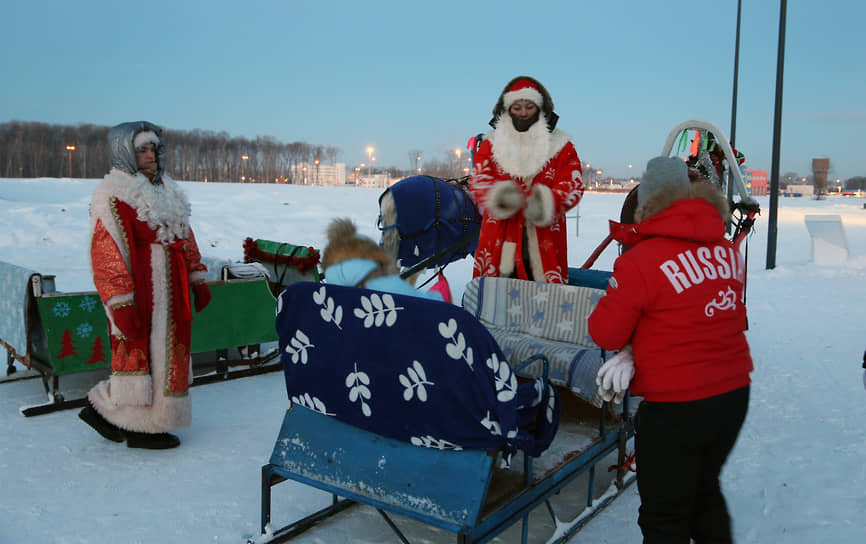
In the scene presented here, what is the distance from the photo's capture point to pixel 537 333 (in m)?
4.40

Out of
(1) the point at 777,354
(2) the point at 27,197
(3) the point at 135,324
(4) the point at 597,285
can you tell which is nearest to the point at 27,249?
(3) the point at 135,324

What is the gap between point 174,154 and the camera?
59406 mm

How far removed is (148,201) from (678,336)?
10.1 feet

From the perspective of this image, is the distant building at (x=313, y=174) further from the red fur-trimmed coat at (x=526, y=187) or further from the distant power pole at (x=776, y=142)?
the red fur-trimmed coat at (x=526, y=187)

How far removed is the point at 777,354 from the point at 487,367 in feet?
17.1

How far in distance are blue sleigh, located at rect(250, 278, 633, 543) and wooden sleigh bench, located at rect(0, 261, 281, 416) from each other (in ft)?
8.41

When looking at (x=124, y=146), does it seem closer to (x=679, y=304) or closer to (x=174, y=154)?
(x=679, y=304)

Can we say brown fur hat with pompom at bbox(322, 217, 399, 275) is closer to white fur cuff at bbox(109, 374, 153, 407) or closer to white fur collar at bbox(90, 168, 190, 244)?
white fur collar at bbox(90, 168, 190, 244)

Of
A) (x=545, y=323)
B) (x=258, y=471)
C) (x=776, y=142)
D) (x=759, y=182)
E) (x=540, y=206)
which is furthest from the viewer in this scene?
(x=759, y=182)

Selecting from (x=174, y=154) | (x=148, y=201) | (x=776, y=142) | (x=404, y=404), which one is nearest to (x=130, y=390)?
(x=148, y=201)

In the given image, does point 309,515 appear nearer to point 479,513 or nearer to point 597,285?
point 479,513

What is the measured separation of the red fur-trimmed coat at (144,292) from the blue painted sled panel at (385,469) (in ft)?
4.42

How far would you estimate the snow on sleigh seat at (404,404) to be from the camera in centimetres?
236

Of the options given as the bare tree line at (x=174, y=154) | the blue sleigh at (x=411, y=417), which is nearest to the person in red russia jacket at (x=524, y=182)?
the blue sleigh at (x=411, y=417)
